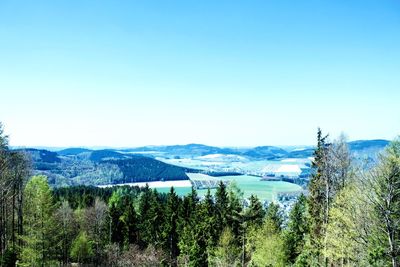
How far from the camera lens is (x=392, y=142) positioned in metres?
25.1

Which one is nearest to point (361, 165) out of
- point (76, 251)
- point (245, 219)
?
point (245, 219)

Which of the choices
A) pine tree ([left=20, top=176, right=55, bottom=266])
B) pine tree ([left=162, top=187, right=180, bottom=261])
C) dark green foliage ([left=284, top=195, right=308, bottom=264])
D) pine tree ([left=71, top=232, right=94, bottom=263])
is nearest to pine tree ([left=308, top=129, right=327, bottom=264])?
dark green foliage ([left=284, top=195, right=308, bottom=264])

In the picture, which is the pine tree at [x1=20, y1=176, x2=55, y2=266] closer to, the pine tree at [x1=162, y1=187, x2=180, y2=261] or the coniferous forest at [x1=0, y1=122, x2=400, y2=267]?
the coniferous forest at [x1=0, y1=122, x2=400, y2=267]

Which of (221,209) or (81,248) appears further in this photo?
(221,209)

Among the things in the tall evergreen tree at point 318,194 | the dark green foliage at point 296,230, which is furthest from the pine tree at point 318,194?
the dark green foliage at point 296,230

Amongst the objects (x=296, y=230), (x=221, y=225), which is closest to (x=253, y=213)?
(x=221, y=225)

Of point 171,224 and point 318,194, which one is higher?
point 318,194

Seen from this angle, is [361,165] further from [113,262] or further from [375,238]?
[113,262]

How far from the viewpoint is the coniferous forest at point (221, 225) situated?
24.5 metres

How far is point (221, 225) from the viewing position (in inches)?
2264

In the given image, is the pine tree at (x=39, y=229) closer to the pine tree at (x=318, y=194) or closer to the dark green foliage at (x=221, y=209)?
the dark green foliage at (x=221, y=209)

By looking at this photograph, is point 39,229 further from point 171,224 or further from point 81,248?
point 171,224

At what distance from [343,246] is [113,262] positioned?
3964 centimetres

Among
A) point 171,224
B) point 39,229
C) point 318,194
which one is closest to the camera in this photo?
point 318,194
